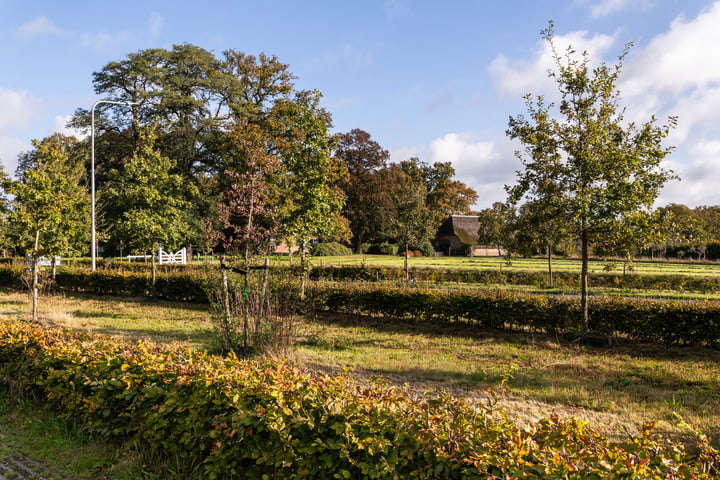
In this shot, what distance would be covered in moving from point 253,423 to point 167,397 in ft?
3.53

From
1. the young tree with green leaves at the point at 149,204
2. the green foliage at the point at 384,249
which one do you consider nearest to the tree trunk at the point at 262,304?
the young tree with green leaves at the point at 149,204

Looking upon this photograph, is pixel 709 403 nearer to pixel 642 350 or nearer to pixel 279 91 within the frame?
pixel 642 350

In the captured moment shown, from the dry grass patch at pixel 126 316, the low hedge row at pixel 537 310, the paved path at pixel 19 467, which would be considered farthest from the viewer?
the dry grass patch at pixel 126 316

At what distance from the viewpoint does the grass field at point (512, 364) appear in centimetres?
614

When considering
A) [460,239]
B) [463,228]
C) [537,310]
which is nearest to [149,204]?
[537,310]

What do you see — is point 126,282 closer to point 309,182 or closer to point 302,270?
point 302,270

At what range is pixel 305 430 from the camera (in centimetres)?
330

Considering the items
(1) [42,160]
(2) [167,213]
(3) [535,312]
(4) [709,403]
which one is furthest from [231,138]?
(4) [709,403]

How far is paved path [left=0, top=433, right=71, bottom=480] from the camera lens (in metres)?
3.98

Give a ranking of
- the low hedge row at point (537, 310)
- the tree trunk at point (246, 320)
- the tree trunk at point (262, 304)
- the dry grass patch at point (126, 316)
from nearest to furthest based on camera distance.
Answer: the tree trunk at point (246, 320), the tree trunk at point (262, 304), the low hedge row at point (537, 310), the dry grass patch at point (126, 316)

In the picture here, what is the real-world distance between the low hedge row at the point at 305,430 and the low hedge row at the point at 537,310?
7249 mm

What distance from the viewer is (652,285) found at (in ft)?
74.2

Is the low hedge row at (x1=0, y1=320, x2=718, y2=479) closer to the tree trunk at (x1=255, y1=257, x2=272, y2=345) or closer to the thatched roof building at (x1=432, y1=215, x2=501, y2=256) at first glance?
the tree trunk at (x1=255, y1=257, x2=272, y2=345)

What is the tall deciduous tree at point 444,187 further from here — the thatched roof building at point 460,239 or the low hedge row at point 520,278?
the low hedge row at point 520,278
